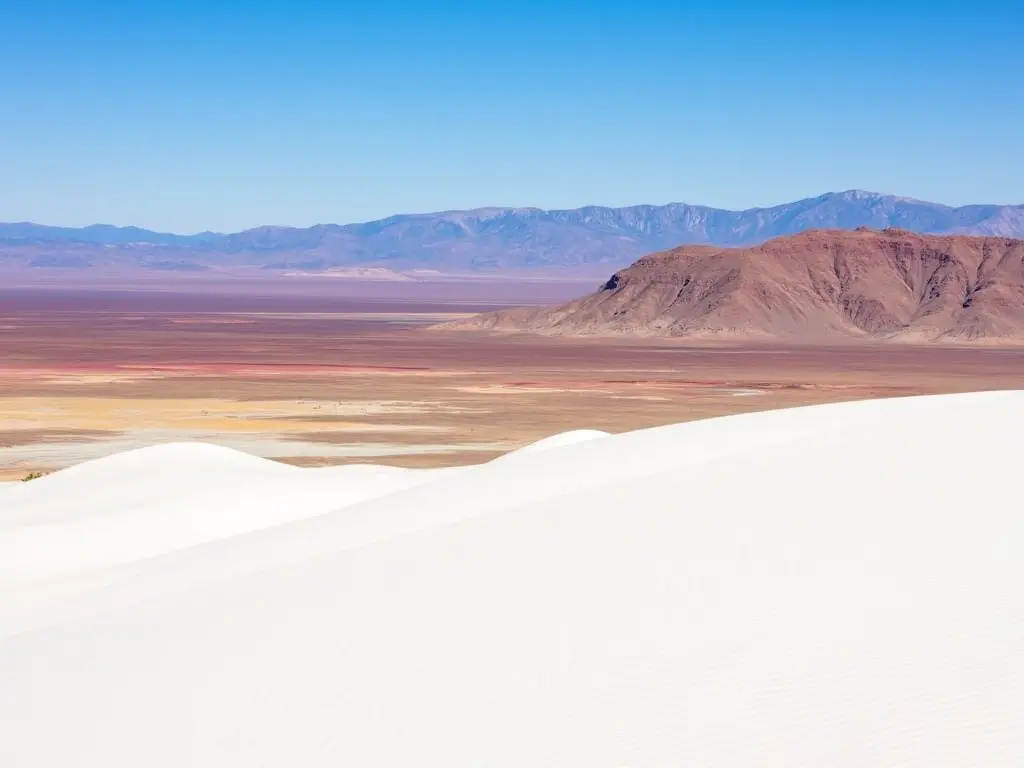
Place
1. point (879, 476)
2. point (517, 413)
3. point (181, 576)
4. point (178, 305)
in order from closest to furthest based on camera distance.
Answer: point (879, 476) → point (181, 576) → point (517, 413) → point (178, 305)

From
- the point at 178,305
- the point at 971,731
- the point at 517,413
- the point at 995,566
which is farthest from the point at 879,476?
the point at 178,305

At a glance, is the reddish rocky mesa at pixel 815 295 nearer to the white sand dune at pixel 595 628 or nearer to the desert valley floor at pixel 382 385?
the desert valley floor at pixel 382 385

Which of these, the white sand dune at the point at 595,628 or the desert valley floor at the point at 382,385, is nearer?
the white sand dune at the point at 595,628

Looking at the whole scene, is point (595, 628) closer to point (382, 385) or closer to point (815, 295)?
point (382, 385)

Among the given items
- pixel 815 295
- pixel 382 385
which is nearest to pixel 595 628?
pixel 382 385

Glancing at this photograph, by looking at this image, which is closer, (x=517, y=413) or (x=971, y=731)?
(x=971, y=731)

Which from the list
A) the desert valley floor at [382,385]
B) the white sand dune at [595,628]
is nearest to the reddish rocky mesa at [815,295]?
the desert valley floor at [382,385]

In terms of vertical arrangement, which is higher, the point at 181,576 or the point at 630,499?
the point at 630,499

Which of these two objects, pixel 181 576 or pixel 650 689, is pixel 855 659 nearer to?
pixel 650 689
